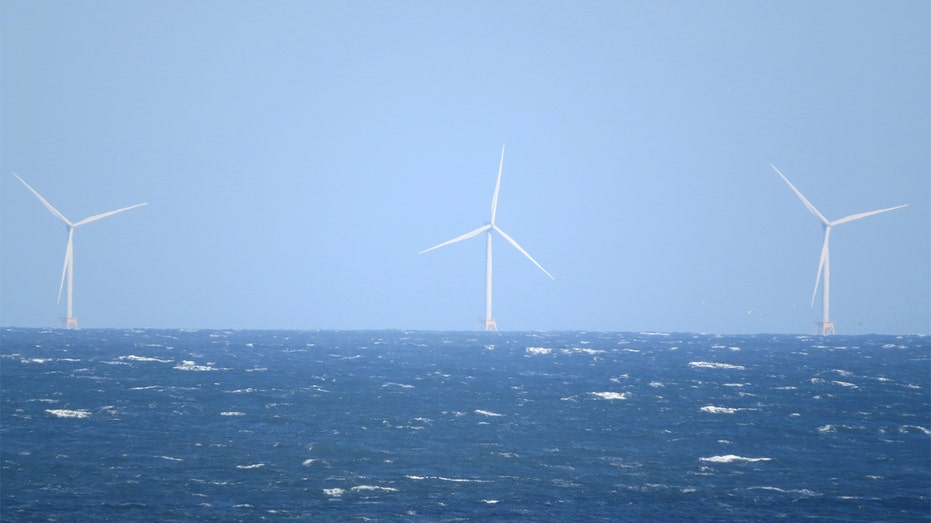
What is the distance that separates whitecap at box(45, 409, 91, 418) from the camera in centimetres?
8394

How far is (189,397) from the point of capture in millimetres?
97875

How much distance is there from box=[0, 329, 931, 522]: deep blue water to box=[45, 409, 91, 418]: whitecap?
243mm

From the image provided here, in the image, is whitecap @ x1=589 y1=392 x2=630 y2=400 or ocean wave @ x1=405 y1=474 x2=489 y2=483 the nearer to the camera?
ocean wave @ x1=405 y1=474 x2=489 y2=483

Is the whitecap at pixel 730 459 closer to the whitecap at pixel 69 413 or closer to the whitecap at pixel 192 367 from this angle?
the whitecap at pixel 69 413

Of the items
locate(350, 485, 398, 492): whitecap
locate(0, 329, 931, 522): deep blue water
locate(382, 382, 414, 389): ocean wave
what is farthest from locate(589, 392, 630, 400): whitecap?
locate(350, 485, 398, 492): whitecap

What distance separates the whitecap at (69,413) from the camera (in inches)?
3305

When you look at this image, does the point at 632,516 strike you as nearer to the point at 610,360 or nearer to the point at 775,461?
the point at 775,461

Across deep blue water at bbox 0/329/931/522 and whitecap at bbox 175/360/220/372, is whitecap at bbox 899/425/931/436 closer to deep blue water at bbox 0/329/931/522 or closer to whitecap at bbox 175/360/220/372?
deep blue water at bbox 0/329/931/522

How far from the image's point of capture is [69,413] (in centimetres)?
8531

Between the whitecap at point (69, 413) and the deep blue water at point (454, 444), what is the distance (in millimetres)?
243

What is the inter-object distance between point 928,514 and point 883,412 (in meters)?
41.1

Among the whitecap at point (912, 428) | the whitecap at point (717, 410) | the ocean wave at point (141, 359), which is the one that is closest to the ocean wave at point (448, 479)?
the whitecap at point (717, 410)

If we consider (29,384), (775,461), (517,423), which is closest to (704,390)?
(517,423)

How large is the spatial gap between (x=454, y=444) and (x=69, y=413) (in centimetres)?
3078
